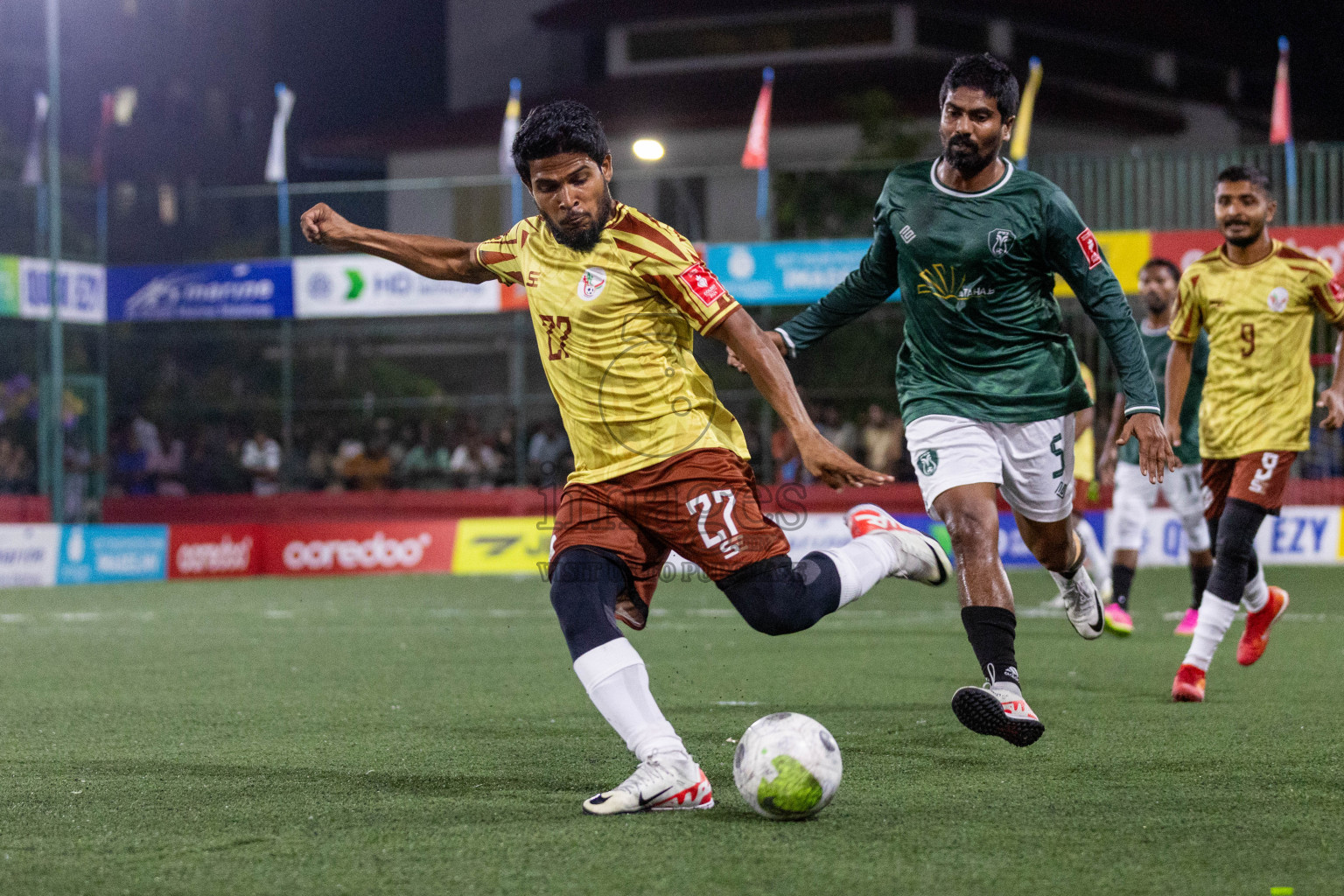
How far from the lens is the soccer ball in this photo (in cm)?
446

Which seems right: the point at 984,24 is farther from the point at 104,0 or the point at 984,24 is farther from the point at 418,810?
the point at 418,810

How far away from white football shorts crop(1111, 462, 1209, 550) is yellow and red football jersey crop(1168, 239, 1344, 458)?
2.85 meters

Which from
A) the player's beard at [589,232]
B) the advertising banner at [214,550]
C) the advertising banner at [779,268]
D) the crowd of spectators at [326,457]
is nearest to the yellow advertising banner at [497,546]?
the advertising banner at [214,550]

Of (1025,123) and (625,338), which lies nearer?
(625,338)

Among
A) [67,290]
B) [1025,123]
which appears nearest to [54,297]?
[67,290]

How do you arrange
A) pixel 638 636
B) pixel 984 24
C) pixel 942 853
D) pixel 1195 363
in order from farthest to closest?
pixel 984 24, pixel 638 636, pixel 1195 363, pixel 942 853

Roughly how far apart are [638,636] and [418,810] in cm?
640

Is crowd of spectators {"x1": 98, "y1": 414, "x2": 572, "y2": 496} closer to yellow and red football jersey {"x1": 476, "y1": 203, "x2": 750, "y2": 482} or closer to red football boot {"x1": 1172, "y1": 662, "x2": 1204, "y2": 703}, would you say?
red football boot {"x1": 1172, "y1": 662, "x2": 1204, "y2": 703}

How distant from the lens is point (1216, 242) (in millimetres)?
19625

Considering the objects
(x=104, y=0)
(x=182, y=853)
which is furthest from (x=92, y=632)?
(x=104, y=0)

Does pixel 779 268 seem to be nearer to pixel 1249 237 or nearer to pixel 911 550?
pixel 1249 237

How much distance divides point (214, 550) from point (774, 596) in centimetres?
1565

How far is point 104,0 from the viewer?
49406 millimetres

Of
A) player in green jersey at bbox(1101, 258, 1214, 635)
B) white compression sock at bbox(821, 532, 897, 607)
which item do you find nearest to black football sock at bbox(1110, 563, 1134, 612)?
player in green jersey at bbox(1101, 258, 1214, 635)
